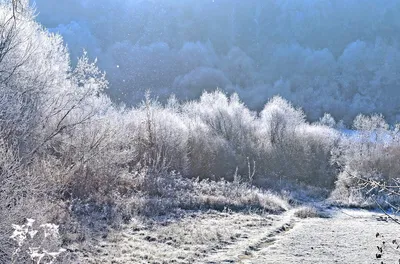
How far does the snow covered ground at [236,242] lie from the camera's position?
11391 millimetres

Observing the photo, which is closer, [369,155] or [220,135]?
[369,155]

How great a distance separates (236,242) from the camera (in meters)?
13.5

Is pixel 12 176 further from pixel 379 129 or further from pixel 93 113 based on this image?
pixel 379 129

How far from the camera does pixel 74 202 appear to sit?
17.2 metres

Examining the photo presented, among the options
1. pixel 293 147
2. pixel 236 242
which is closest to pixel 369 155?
pixel 293 147

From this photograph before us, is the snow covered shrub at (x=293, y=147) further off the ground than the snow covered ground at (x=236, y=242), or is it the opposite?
the snow covered shrub at (x=293, y=147)

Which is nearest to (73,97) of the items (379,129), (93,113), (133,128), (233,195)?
(93,113)

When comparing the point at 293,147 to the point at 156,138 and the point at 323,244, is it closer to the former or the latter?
the point at 156,138

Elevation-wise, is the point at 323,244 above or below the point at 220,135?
below

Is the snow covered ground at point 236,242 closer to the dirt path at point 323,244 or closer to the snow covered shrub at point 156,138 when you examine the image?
the dirt path at point 323,244

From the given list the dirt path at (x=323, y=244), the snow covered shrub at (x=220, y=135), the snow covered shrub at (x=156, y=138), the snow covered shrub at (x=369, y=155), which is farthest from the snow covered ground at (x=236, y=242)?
the snow covered shrub at (x=220, y=135)

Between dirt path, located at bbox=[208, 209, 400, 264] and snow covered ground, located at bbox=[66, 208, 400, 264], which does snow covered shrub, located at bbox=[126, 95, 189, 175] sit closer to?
snow covered ground, located at bbox=[66, 208, 400, 264]

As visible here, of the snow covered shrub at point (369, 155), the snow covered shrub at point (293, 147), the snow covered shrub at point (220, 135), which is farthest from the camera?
the snow covered shrub at point (293, 147)

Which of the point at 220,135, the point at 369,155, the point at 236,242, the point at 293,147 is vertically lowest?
the point at 236,242
